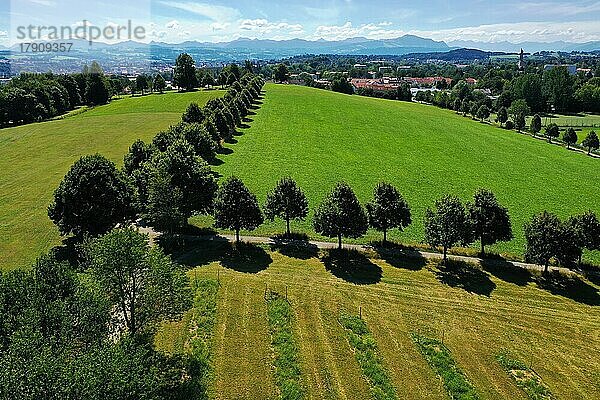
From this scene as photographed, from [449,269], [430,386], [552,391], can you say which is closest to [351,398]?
[430,386]

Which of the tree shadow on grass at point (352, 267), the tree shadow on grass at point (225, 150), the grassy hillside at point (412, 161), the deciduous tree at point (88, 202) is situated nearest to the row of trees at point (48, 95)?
the grassy hillside at point (412, 161)

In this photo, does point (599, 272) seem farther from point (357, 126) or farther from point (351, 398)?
point (357, 126)

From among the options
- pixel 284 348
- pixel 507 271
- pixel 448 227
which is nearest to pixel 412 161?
pixel 448 227

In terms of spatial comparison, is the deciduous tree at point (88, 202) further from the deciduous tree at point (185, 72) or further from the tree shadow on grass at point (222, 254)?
the deciduous tree at point (185, 72)

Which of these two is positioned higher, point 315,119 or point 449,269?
point 315,119

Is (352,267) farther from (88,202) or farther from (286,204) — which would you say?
(88,202)

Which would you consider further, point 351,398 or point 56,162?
point 56,162
